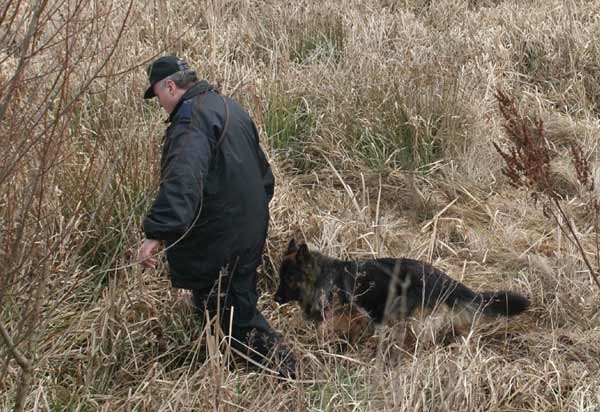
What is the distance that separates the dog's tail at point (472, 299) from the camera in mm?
5156

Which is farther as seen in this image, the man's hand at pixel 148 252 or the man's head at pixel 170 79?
the man's head at pixel 170 79

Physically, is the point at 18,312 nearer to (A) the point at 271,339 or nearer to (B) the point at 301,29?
(A) the point at 271,339

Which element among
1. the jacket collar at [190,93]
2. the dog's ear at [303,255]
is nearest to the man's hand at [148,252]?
the jacket collar at [190,93]

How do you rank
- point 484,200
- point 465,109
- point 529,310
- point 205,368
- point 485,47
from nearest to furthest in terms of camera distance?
point 205,368 < point 529,310 < point 484,200 < point 465,109 < point 485,47

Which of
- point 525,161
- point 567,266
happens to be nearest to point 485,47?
point 567,266

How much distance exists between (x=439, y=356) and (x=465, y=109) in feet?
11.5

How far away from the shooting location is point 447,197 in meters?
7.24

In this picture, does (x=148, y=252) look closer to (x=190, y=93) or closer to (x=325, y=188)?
(x=190, y=93)

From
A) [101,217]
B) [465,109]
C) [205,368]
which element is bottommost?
[465,109]

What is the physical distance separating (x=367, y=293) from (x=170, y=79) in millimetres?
1697

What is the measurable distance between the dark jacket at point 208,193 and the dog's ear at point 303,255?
0.36 meters

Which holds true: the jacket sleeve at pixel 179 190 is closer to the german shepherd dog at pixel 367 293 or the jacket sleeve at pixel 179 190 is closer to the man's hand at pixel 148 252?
the man's hand at pixel 148 252

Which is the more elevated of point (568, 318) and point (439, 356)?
point (439, 356)

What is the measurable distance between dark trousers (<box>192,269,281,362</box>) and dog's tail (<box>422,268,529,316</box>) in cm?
92
